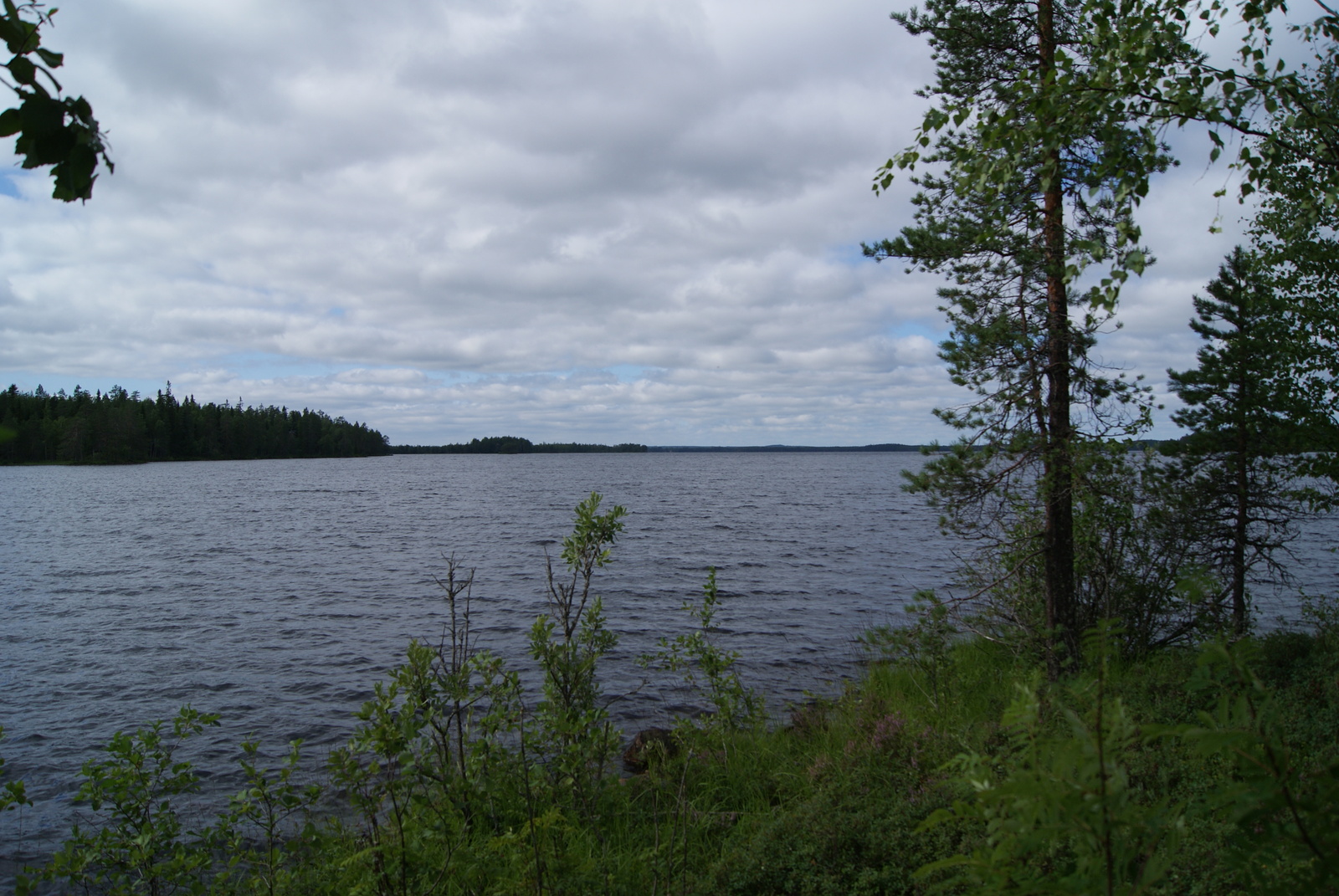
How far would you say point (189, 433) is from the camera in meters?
128

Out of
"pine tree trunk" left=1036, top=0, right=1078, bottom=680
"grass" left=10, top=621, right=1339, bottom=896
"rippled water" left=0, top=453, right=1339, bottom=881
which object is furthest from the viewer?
"rippled water" left=0, top=453, right=1339, bottom=881

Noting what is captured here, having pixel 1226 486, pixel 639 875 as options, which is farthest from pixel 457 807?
pixel 1226 486

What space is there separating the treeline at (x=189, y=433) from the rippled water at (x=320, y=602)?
57.8 meters

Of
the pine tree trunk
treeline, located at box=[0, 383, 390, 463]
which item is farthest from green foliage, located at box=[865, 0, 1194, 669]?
treeline, located at box=[0, 383, 390, 463]

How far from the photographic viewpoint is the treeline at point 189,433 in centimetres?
10106

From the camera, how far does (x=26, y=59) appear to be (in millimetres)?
1634

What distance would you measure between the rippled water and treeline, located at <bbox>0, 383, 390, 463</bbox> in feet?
190

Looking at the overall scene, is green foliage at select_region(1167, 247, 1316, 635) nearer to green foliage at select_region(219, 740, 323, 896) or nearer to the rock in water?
the rock in water

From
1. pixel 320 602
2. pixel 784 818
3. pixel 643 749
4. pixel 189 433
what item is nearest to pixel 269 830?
pixel 784 818

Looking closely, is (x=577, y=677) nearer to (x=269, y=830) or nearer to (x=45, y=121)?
(x=269, y=830)

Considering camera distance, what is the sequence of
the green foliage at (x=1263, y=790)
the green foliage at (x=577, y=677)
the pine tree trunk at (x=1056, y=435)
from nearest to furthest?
the green foliage at (x=1263, y=790)
the green foliage at (x=577, y=677)
the pine tree trunk at (x=1056, y=435)

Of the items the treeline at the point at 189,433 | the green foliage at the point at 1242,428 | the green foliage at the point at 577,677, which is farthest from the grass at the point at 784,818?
the treeline at the point at 189,433

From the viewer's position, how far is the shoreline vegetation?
145 centimetres

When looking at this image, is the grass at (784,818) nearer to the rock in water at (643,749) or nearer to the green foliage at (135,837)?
the green foliage at (135,837)
